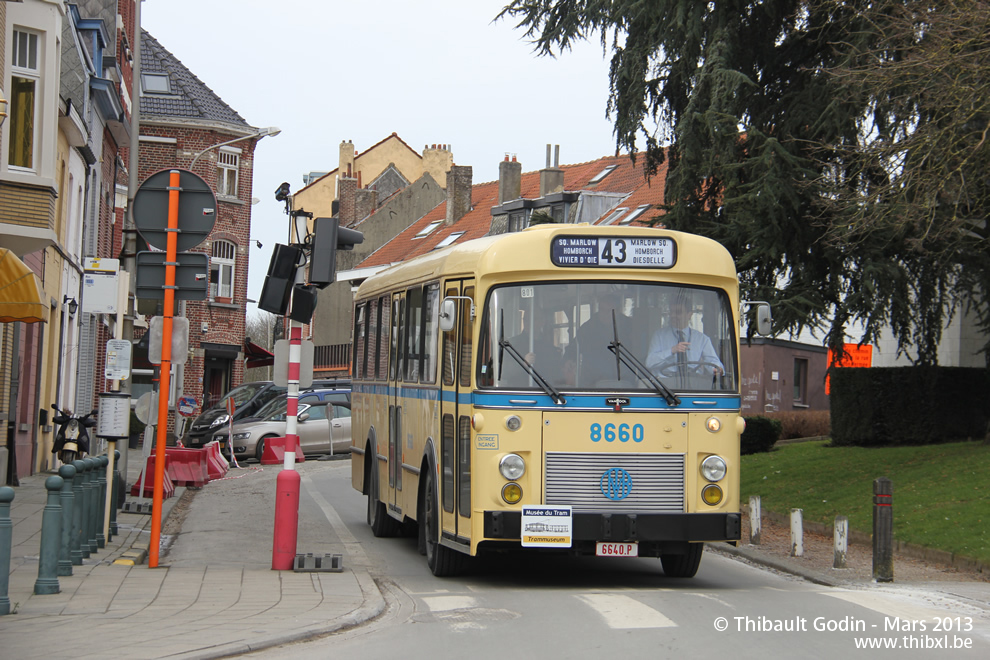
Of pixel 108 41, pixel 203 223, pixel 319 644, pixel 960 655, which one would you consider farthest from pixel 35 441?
pixel 960 655

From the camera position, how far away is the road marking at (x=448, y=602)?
10070 mm

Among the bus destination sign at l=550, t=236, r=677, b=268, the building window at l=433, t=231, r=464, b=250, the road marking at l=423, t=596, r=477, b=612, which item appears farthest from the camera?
the building window at l=433, t=231, r=464, b=250

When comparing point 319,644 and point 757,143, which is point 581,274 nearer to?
point 319,644

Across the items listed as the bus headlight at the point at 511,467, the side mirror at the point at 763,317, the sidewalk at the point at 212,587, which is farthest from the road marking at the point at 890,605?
the bus headlight at the point at 511,467

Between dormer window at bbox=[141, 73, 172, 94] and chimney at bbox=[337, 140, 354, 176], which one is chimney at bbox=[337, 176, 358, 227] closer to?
chimney at bbox=[337, 140, 354, 176]

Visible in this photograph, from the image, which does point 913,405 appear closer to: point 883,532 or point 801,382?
point 883,532

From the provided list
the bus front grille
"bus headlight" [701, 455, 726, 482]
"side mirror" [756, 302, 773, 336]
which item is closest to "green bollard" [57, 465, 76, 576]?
the bus front grille

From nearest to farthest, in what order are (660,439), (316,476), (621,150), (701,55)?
(660,439) → (701,55) → (621,150) → (316,476)

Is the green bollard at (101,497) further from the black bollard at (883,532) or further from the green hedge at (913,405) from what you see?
the green hedge at (913,405)

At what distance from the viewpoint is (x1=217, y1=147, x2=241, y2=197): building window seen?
165 feet

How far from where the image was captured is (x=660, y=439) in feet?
36.0

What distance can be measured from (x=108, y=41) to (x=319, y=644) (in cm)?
2738

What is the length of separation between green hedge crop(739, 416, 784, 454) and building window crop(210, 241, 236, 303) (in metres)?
27.0

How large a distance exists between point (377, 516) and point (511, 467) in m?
5.60
